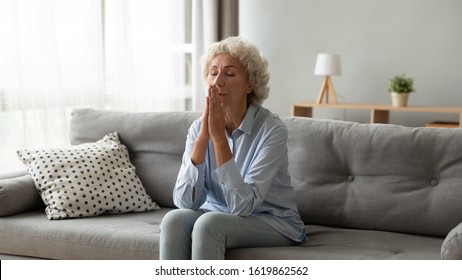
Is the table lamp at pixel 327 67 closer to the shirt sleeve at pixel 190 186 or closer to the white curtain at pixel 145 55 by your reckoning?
the white curtain at pixel 145 55

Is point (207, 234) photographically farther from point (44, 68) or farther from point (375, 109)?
point (375, 109)

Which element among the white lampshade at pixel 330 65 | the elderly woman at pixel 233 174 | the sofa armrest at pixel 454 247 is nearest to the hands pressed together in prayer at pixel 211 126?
the elderly woman at pixel 233 174

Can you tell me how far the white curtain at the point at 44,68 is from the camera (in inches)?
160

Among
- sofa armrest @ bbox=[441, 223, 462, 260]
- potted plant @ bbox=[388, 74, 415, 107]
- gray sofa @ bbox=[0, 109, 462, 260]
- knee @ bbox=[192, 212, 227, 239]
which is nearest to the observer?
sofa armrest @ bbox=[441, 223, 462, 260]

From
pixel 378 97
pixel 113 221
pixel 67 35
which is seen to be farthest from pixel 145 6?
pixel 113 221

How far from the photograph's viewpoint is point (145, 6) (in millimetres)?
5301

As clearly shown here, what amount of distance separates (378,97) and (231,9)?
4.54 ft

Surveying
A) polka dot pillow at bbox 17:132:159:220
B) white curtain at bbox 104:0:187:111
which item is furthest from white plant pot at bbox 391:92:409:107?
polka dot pillow at bbox 17:132:159:220

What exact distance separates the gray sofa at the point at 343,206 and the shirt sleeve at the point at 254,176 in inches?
6.3

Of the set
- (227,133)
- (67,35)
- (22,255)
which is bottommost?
(22,255)

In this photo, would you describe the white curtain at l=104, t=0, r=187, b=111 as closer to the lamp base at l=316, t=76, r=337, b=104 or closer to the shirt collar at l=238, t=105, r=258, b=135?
the lamp base at l=316, t=76, r=337, b=104

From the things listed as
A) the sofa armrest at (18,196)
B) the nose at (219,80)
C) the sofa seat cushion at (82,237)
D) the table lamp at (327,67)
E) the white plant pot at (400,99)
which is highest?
the nose at (219,80)

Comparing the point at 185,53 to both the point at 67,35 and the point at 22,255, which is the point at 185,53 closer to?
the point at 67,35

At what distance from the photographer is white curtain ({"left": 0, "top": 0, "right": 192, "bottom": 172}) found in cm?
411
